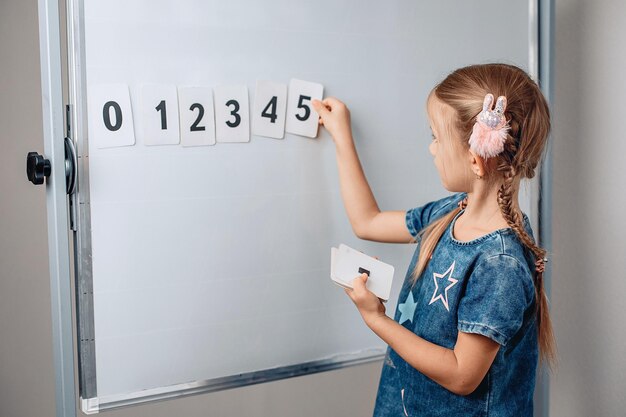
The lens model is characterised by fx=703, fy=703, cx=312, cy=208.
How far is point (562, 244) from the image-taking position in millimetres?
1823

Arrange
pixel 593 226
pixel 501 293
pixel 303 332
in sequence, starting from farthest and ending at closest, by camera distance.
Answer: pixel 593 226, pixel 303 332, pixel 501 293

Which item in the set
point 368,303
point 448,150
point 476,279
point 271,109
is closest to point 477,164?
point 448,150

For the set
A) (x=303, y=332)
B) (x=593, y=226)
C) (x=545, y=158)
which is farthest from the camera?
(x=593, y=226)

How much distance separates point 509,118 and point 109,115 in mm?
614

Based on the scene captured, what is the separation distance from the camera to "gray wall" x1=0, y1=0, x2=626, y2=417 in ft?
5.47

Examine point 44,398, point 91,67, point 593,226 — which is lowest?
point 44,398

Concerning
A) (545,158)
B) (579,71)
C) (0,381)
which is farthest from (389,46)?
(0,381)

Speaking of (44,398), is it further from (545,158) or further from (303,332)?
(545,158)

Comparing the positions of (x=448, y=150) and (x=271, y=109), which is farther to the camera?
(x=271, y=109)

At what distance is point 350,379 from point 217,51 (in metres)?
0.94

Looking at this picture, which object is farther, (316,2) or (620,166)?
(620,166)

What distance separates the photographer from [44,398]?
1892mm

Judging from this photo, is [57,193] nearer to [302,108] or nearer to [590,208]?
[302,108]

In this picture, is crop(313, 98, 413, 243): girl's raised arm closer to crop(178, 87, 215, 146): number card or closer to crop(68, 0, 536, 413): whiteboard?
crop(68, 0, 536, 413): whiteboard
